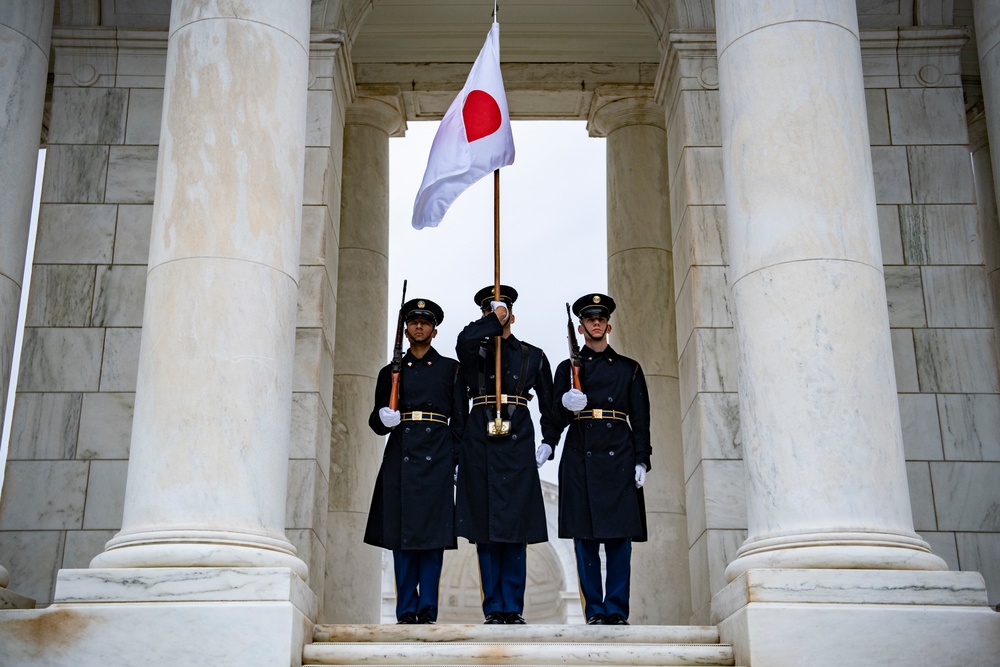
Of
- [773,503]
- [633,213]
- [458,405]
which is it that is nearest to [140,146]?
[458,405]

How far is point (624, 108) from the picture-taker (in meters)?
23.2

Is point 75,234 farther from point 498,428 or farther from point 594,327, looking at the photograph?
point 594,327

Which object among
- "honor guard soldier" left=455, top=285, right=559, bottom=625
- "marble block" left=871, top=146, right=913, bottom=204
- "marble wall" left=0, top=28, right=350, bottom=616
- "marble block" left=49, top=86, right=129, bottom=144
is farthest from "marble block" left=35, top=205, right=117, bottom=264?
"marble block" left=871, top=146, right=913, bottom=204

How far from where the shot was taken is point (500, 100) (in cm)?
1538

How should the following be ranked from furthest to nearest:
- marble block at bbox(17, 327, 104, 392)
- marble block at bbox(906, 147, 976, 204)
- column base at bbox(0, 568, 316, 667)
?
marble block at bbox(906, 147, 976, 204) → marble block at bbox(17, 327, 104, 392) → column base at bbox(0, 568, 316, 667)

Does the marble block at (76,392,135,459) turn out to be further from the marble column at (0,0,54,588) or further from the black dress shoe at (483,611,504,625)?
the black dress shoe at (483,611,504,625)

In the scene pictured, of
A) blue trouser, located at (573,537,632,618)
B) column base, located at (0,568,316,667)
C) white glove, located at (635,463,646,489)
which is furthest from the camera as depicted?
white glove, located at (635,463,646,489)

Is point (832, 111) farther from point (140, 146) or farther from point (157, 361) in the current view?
point (140, 146)

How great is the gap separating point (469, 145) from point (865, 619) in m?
7.14

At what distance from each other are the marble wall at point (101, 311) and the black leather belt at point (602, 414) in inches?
132

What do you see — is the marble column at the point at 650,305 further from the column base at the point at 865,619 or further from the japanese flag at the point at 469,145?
the column base at the point at 865,619

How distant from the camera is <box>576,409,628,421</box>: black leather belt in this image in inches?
589

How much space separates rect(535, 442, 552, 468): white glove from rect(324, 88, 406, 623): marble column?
5.03 m

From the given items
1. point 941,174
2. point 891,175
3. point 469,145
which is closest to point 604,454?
point 469,145
